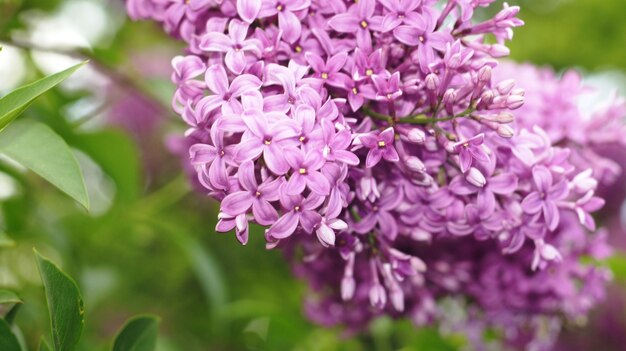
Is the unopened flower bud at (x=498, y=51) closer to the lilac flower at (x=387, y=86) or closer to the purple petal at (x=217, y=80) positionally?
the lilac flower at (x=387, y=86)

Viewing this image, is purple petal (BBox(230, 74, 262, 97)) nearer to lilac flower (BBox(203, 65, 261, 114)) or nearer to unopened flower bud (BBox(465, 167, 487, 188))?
lilac flower (BBox(203, 65, 261, 114))

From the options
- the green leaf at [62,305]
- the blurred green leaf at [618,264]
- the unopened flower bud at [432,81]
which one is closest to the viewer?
the green leaf at [62,305]

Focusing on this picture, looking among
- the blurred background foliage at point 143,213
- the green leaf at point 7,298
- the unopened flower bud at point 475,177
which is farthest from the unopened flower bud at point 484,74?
the blurred background foliage at point 143,213

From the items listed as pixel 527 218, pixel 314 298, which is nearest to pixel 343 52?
pixel 527 218

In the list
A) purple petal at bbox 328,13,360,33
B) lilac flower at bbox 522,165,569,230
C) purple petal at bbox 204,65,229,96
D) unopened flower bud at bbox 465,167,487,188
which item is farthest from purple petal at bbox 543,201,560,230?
purple petal at bbox 204,65,229,96

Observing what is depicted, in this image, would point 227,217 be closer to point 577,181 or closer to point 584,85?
point 577,181
